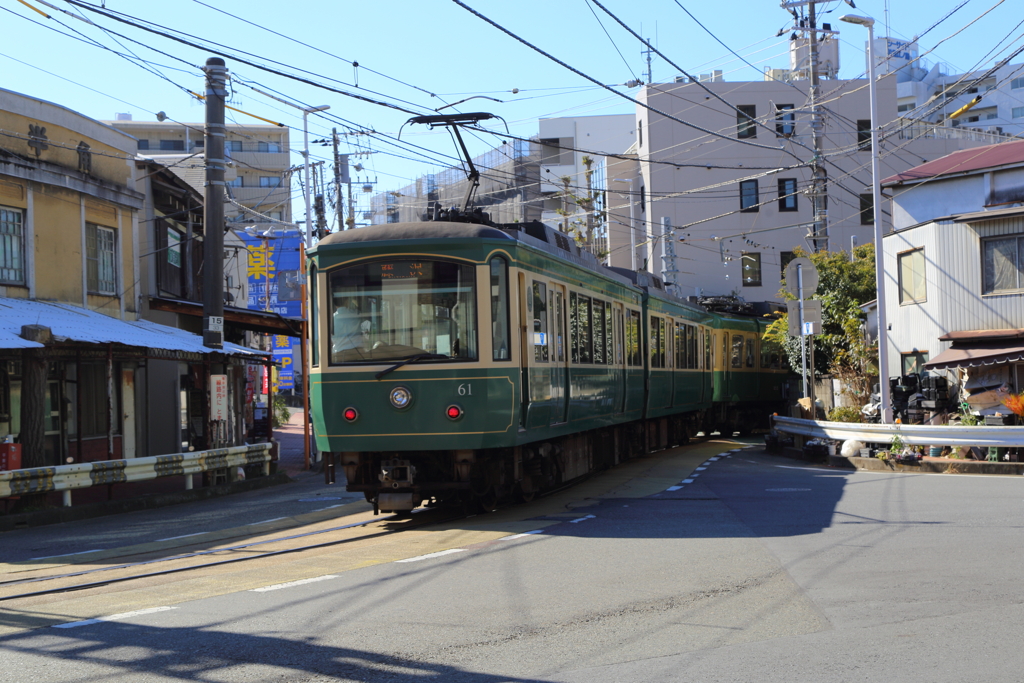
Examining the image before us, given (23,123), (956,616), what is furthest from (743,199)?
(956,616)

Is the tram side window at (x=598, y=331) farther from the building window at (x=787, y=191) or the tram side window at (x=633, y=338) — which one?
the building window at (x=787, y=191)

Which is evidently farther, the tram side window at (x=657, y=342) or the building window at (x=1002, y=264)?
the building window at (x=1002, y=264)

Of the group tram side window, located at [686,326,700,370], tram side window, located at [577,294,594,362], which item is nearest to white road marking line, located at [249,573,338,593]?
tram side window, located at [577,294,594,362]

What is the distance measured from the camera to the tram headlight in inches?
424

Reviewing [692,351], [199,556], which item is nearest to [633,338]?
[692,351]

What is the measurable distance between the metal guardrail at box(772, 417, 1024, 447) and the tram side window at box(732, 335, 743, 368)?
8.34 m

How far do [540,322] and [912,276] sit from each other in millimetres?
12856

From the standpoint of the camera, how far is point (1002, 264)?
19.7 m

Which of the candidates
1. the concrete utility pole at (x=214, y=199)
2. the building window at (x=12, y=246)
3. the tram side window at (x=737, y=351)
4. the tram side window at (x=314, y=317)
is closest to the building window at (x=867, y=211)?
the tram side window at (x=737, y=351)

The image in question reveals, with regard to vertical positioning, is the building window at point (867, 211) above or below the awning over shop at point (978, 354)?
above

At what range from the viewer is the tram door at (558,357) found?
1258 centimetres

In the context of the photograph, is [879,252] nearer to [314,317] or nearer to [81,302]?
[314,317]

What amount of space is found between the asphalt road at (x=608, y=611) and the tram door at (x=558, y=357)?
1.98 metres

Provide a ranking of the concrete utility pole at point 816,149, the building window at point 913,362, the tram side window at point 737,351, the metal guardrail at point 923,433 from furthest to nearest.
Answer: the tram side window at point 737,351
the concrete utility pole at point 816,149
the building window at point 913,362
the metal guardrail at point 923,433
